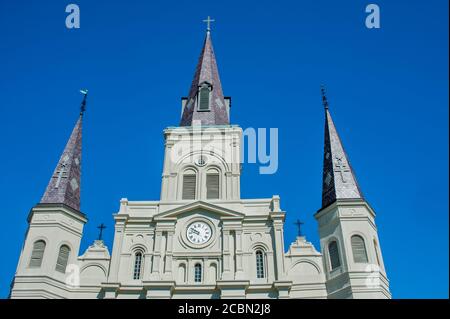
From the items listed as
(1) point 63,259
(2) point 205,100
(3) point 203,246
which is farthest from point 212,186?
(1) point 63,259

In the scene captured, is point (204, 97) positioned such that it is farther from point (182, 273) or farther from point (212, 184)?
point (182, 273)

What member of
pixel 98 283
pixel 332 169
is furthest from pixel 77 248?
pixel 332 169

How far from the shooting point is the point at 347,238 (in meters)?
25.9

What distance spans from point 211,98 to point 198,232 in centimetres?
1351

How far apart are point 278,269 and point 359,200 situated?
259 inches

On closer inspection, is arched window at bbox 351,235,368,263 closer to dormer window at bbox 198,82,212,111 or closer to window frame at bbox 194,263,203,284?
window frame at bbox 194,263,203,284

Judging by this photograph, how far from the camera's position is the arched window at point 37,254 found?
25375 mm

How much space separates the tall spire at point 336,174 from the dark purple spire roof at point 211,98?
876 cm

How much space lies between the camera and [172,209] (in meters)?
28.3

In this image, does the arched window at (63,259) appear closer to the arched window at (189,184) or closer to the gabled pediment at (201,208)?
the gabled pediment at (201,208)

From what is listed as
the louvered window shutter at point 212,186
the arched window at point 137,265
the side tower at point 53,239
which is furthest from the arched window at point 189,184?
the side tower at point 53,239

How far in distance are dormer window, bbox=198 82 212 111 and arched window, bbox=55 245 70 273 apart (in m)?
15.3

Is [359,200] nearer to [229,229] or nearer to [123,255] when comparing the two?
[229,229]
